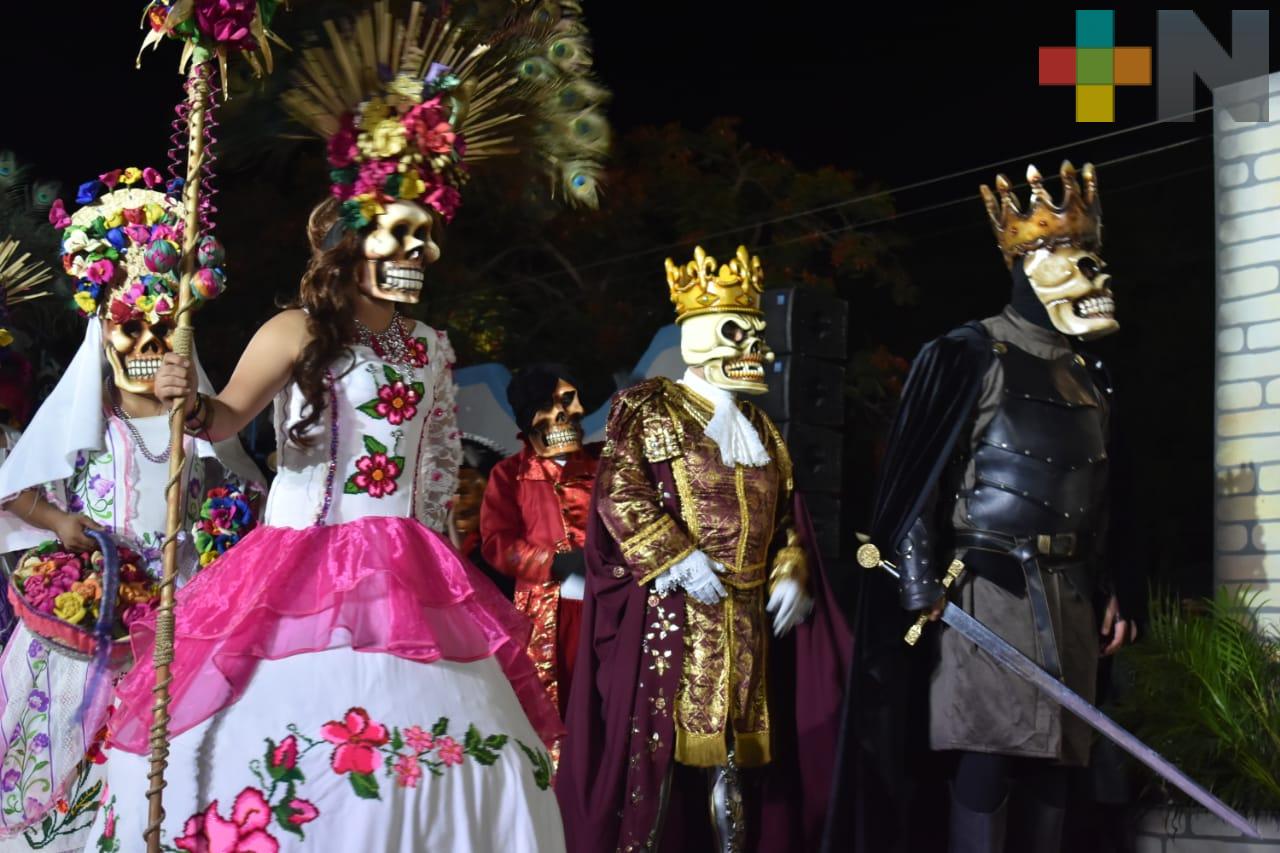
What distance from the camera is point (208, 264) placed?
4.49 m

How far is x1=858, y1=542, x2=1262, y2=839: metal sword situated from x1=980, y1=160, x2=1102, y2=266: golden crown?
3.06ft

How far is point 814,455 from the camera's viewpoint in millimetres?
7309

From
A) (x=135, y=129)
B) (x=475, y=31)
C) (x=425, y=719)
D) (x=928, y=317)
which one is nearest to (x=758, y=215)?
(x=928, y=317)

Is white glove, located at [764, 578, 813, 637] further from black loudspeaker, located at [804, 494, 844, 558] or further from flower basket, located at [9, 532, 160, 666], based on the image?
black loudspeaker, located at [804, 494, 844, 558]

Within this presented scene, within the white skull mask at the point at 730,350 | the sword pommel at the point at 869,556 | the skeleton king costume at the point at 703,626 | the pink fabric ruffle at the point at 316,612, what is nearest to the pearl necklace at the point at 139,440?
the skeleton king costume at the point at 703,626

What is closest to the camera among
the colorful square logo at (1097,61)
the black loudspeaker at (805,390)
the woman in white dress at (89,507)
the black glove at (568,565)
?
the woman in white dress at (89,507)

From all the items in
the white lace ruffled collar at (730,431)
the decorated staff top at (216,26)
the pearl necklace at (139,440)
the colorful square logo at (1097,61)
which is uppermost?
the colorful square logo at (1097,61)

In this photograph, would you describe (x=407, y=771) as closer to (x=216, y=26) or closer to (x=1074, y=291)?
(x=216, y=26)

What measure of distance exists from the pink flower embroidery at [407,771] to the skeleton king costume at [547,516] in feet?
9.87

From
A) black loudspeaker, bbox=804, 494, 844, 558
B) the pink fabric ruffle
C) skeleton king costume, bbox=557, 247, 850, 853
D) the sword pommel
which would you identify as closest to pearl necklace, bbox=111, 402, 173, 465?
skeleton king costume, bbox=557, 247, 850, 853

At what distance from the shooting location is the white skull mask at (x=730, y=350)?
17.6ft

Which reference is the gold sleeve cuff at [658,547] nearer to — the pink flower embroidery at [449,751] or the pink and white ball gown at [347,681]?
the pink and white ball gown at [347,681]

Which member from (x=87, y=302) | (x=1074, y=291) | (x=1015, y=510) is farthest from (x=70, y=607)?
(x=1074, y=291)

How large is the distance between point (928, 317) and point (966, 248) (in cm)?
56
